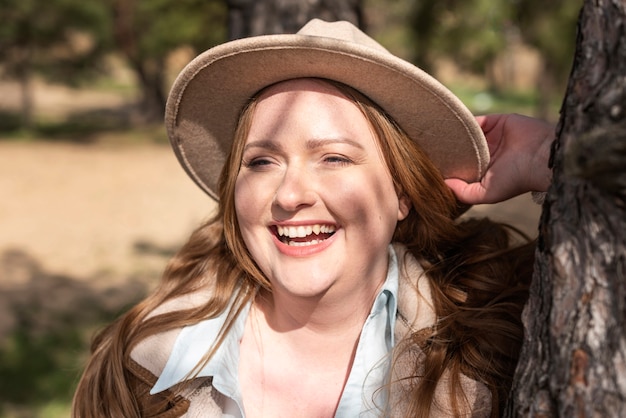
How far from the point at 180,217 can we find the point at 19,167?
19.0 ft

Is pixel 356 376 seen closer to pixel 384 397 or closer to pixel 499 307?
pixel 384 397

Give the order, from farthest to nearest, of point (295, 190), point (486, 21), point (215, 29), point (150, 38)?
point (150, 38) < point (215, 29) < point (486, 21) < point (295, 190)

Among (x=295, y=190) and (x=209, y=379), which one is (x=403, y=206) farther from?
(x=209, y=379)

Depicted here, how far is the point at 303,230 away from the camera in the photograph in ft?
6.35

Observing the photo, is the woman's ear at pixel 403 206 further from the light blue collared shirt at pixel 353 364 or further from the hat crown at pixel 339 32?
the hat crown at pixel 339 32

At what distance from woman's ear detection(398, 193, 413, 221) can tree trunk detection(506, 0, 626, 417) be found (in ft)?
2.51

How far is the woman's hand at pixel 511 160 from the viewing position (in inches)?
74.5

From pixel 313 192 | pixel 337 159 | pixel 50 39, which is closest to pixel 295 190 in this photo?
pixel 313 192

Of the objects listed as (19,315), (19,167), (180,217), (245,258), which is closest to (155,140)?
(19,167)

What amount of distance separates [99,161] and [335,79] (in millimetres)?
14629

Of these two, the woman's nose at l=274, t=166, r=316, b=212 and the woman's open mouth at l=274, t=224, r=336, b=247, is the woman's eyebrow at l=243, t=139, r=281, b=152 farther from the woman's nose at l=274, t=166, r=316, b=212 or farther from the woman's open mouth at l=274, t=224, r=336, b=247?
the woman's open mouth at l=274, t=224, r=336, b=247

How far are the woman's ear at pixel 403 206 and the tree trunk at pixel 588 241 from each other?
0.76 metres

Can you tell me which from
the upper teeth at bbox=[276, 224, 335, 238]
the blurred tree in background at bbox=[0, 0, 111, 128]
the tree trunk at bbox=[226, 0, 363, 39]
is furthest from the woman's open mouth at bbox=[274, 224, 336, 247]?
the blurred tree in background at bbox=[0, 0, 111, 128]

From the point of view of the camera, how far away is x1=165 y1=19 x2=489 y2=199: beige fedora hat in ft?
6.16
